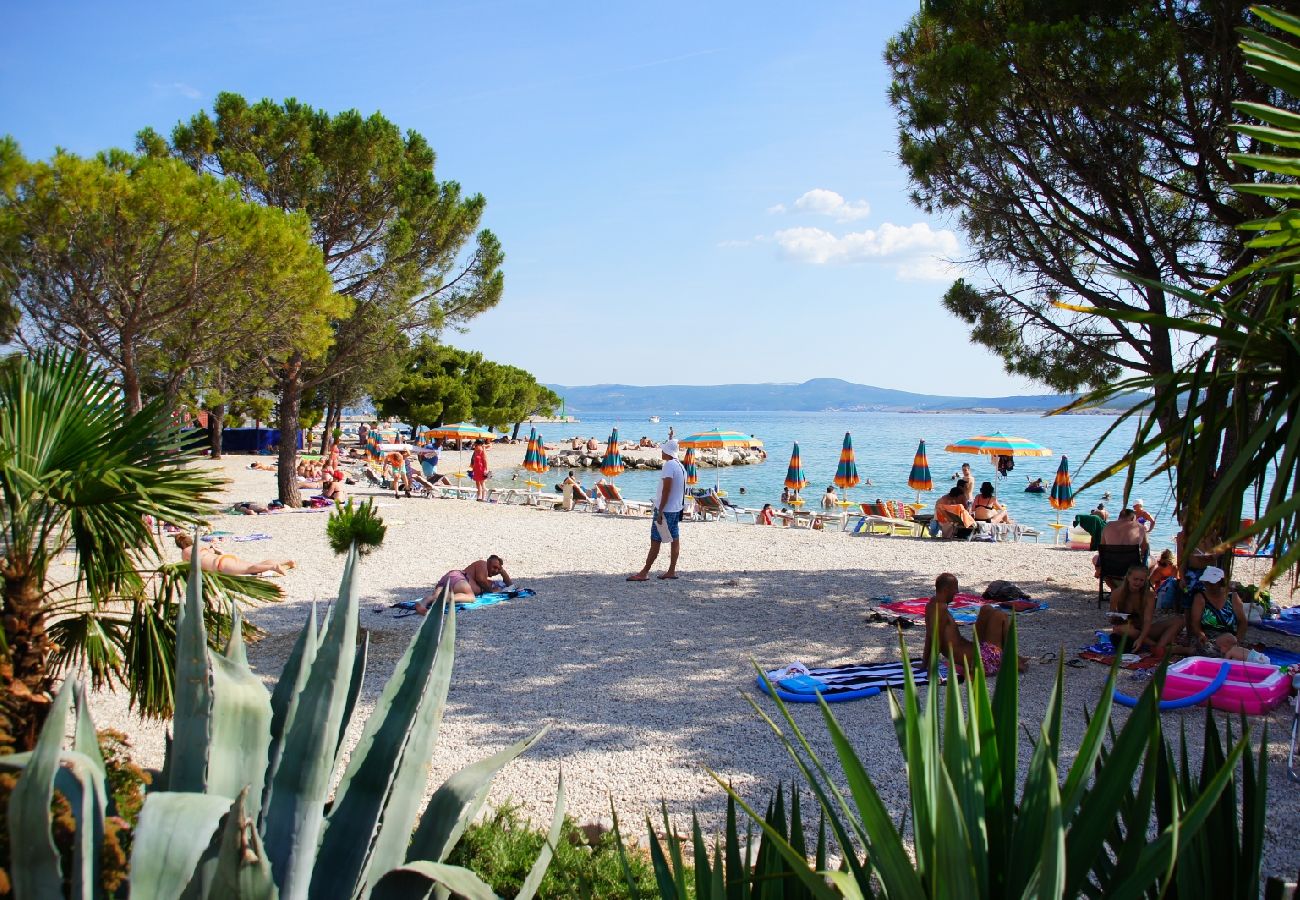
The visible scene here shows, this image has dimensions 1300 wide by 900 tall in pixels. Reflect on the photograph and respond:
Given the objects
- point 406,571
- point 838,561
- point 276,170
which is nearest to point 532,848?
point 406,571

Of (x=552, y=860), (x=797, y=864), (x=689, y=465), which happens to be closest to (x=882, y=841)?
Result: (x=797, y=864)

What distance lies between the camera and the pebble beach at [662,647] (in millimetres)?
4539

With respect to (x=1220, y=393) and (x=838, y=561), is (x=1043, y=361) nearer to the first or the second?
(x=838, y=561)

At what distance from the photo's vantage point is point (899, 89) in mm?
10000

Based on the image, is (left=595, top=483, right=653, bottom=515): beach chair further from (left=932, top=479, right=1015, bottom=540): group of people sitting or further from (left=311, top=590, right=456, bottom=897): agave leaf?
(left=311, top=590, right=456, bottom=897): agave leaf

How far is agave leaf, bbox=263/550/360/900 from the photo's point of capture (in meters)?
1.61

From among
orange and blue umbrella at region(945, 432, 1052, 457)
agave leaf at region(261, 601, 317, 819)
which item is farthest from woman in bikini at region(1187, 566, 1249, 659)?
orange and blue umbrella at region(945, 432, 1052, 457)

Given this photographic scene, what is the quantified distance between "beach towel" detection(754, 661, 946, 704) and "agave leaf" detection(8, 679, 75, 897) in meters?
4.50

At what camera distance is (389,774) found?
1.77m

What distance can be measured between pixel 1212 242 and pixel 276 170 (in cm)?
1366

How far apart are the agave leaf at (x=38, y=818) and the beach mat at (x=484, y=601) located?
6889 millimetres

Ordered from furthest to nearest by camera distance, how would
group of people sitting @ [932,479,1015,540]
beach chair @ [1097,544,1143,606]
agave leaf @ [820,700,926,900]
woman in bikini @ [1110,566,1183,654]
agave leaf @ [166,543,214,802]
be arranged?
group of people sitting @ [932,479,1015,540] → beach chair @ [1097,544,1143,606] → woman in bikini @ [1110,566,1183,654] → agave leaf @ [166,543,214,802] → agave leaf @ [820,700,926,900]

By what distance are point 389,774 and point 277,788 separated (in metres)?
0.21

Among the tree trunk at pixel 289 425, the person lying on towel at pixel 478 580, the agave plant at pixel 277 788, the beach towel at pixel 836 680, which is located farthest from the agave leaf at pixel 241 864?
the tree trunk at pixel 289 425
